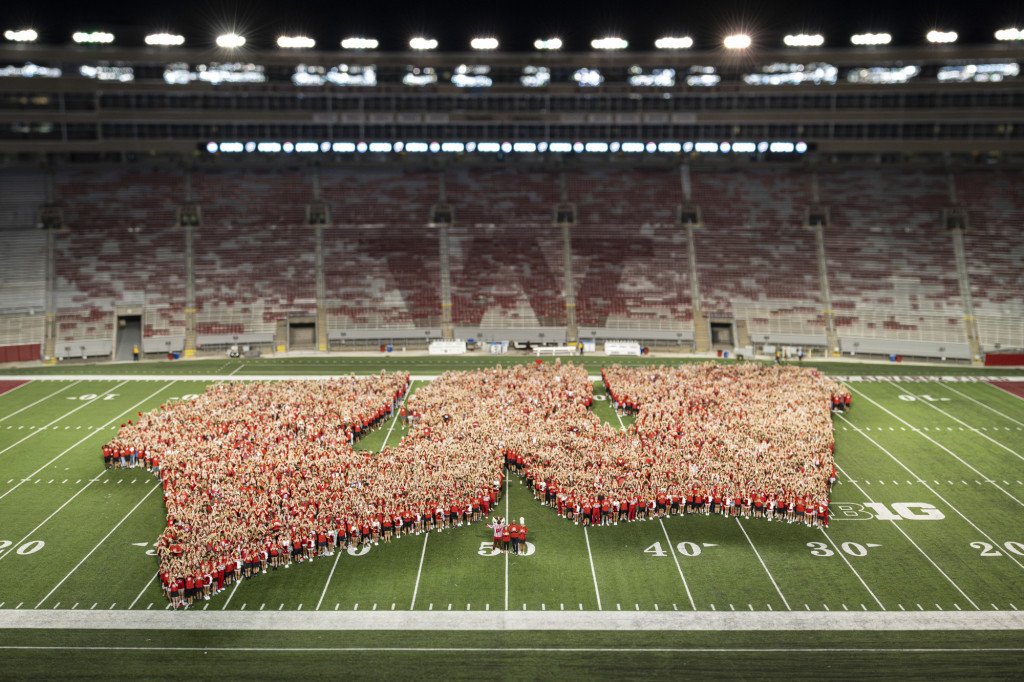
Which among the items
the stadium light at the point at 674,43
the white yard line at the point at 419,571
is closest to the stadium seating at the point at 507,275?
the stadium light at the point at 674,43

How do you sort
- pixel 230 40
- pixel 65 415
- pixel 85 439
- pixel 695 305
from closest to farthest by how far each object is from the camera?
pixel 85 439 → pixel 65 415 → pixel 230 40 → pixel 695 305

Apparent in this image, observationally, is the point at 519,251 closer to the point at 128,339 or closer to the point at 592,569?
the point at 128,339

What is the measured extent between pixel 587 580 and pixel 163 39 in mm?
44732

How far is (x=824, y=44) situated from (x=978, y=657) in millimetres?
43802

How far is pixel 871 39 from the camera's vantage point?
5078 centimetres

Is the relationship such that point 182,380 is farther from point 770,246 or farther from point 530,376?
point 770,246

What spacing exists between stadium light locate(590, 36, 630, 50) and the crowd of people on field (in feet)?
91.4

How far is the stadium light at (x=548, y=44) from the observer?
52094 millimetres

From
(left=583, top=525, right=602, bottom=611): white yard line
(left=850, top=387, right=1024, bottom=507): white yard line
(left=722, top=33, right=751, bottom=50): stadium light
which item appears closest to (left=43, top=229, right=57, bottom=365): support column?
(left=583, top=525, right=602, bottom=611): white yard line

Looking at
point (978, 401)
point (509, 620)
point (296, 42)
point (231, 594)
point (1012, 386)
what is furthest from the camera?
point (296, 42)

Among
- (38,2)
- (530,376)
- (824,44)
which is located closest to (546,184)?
(824,44)

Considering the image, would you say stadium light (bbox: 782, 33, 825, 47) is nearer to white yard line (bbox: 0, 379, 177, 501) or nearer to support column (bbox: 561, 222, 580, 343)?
support column (bbox: 561, 222, 580, 343)

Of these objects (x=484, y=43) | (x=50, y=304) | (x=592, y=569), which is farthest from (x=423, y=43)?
(x=592, y=569)

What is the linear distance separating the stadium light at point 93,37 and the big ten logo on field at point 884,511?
159 ft
